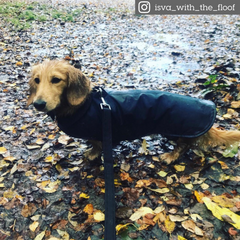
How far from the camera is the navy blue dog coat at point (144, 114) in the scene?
97.0 inches

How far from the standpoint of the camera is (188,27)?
31.2 ft

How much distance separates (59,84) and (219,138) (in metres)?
2.26

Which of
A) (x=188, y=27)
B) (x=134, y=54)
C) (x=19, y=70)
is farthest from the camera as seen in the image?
(x=188, y=27)

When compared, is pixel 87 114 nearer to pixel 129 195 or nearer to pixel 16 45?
pixel 129 195

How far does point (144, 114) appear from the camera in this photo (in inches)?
98.3

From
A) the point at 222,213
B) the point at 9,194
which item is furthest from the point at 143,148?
the point at 9,194

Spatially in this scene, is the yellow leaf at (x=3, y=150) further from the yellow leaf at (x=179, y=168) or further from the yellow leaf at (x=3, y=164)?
the yellow leaf at (x=179, y=168)

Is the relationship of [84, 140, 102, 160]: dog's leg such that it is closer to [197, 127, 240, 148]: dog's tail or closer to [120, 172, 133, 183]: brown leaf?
[120, 172, 133, 183]: brown leaf

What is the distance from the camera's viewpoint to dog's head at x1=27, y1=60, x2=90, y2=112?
88.4 inches

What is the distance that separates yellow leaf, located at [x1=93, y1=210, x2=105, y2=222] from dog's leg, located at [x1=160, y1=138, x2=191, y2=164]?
1196 millimetres

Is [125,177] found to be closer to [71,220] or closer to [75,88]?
[71,220]

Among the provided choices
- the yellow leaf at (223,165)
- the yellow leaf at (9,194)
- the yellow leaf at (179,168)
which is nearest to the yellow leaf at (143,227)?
the yellow leaf at (179,168)

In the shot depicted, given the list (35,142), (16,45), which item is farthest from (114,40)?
(35,142)

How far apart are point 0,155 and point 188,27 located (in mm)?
9732
